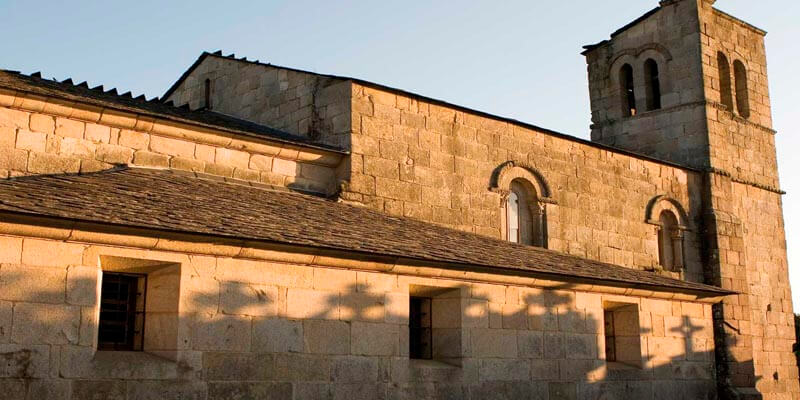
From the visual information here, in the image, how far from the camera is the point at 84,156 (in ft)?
40.1

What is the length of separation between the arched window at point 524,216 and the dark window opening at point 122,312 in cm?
855

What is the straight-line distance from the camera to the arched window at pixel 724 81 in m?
22.5

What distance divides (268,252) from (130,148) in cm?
384

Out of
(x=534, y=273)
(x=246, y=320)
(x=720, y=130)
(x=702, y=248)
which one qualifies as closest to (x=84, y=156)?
(x=246, y=320)

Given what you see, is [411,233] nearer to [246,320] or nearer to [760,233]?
[246,320]

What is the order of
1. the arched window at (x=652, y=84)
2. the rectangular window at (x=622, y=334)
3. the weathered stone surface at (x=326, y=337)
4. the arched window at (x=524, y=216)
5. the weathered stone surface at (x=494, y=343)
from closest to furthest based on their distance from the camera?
the weathered stone surface at (x=326, y=337), the weathered stone surface at (x=494, y=343), the rectangular window at (x=622, y=334), the arched window at (x=524, y=216), the arched window at (x=652, y=84)

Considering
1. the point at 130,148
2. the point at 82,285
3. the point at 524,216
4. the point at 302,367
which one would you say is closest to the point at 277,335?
the point at 302,367

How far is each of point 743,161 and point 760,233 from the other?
1.79 metres

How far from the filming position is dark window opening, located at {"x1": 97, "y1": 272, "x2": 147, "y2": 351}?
928 cm

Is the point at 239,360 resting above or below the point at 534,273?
below

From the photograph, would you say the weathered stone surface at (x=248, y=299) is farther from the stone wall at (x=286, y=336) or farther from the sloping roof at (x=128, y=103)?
the sloping roof at (x=128, y=103)

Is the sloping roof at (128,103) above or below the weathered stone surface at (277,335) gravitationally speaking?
above

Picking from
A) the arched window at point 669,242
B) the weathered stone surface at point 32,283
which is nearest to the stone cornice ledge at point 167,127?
the weathered stone surface at point 32,283

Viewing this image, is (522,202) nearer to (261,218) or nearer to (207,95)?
(207,95)
